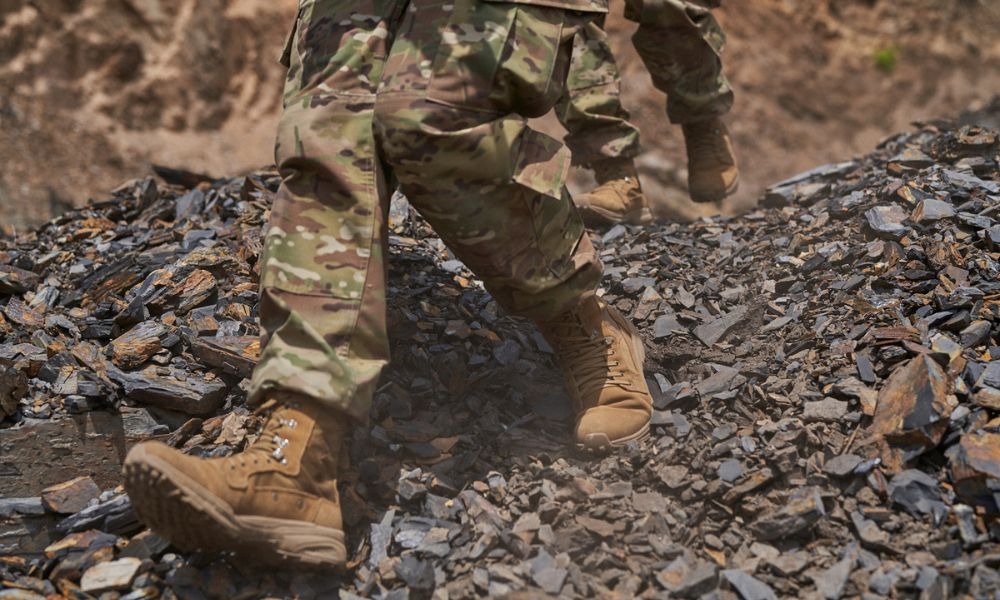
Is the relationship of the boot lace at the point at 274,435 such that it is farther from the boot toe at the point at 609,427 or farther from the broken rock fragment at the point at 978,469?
the broken rock fragment at the point at 978,469

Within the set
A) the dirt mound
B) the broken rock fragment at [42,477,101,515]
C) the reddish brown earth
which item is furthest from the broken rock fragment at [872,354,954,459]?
the dirt mound

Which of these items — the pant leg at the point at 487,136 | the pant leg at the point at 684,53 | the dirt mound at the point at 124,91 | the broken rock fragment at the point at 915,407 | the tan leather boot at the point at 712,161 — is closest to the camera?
the pant leg at the point at 487,136

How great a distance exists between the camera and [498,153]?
2.20 m

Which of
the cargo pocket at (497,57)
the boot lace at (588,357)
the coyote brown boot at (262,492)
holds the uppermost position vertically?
the cargo pocket at (497,57)

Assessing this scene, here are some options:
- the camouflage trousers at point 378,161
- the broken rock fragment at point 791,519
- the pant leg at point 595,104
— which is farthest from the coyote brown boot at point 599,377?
the pant leg at point 595,104

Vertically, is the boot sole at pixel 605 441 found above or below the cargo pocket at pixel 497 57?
below

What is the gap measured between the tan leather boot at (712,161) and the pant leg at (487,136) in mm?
1741

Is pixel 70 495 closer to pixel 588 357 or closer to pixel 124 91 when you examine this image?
pixel 588 357

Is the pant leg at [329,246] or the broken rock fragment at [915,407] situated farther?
the broken rock fragment at [915,407]

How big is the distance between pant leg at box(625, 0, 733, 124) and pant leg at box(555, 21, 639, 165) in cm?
19

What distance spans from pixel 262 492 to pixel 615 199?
2191mm

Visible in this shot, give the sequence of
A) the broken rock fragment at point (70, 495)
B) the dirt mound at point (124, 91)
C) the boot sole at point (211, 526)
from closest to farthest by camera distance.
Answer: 1. the boot sole at point (211, 526)
2. the broken rock fragment at point (70, 495)
3. the dirt mound at point (124, 91)

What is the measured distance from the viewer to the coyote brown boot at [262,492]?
1.92 m

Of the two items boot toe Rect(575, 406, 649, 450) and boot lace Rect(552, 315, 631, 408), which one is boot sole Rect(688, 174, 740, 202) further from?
boot toe Rect(575, 406, 649, 450)
